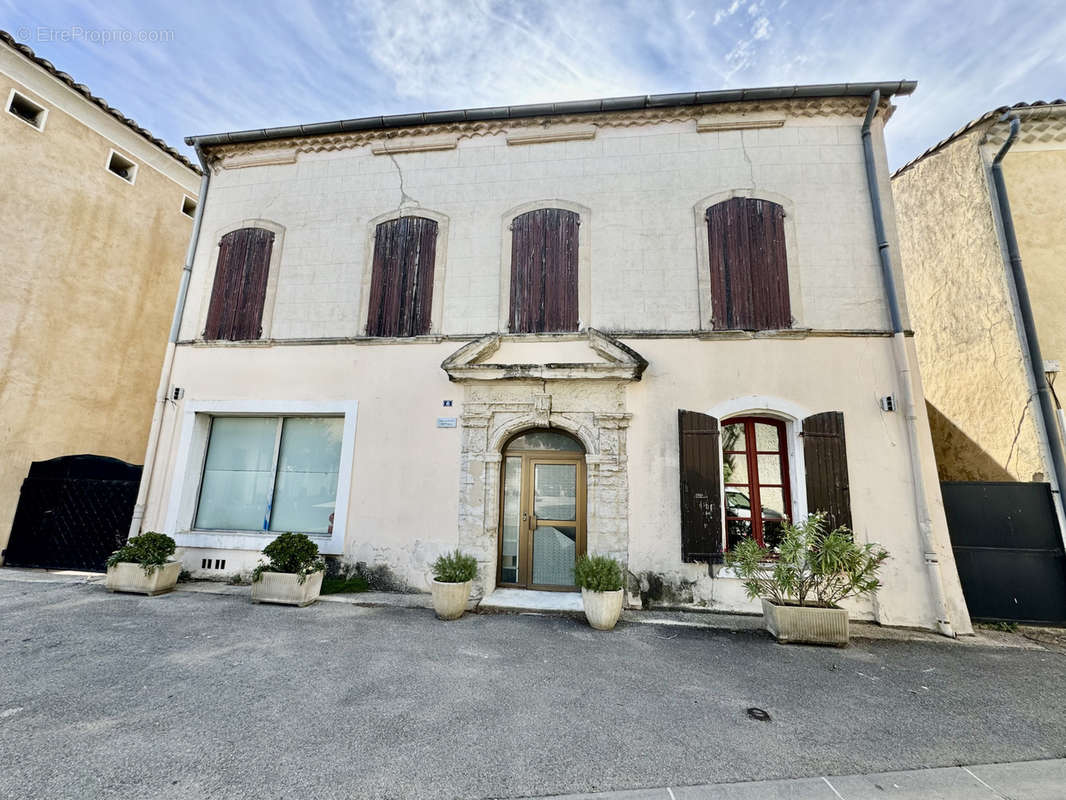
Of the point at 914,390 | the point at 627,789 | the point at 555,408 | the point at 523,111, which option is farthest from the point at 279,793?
the point at 523,111

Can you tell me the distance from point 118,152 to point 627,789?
43.3ft

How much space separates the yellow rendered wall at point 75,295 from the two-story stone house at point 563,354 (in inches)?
104

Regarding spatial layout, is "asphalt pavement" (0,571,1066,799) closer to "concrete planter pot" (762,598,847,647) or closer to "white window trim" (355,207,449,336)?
"concrete planter pot" (762,598,847,647)

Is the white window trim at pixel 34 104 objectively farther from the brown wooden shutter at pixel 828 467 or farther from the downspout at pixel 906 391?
the downspout at pixel 906 391

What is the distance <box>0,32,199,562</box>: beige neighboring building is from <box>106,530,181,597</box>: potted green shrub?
11.2 ft

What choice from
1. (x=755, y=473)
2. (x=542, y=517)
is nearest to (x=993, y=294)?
(x=755, y=473)

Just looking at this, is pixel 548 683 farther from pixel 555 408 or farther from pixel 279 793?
pixel 555 408

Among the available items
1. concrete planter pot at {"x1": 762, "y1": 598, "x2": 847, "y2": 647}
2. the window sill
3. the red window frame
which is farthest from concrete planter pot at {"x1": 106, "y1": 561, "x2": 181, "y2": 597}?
concrete planter pot at {"x1": 762, "y1": 598, "x2": 847, "y2": 647}

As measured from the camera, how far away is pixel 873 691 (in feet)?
12.3

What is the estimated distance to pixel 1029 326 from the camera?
241 inches

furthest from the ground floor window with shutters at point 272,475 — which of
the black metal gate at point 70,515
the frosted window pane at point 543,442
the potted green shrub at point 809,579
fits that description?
the potted green shrub at point 809,579

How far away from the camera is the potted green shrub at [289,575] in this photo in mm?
5758

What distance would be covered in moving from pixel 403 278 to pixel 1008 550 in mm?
8985

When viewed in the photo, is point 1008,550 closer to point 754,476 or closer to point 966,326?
point 754,476
